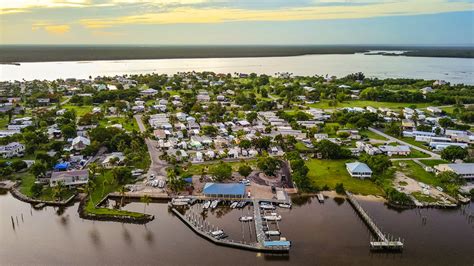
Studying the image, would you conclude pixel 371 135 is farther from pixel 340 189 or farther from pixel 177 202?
pixel 177 202

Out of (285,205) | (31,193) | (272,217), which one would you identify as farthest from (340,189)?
(31,193)

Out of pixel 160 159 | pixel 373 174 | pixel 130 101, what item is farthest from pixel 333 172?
pixel 130 101

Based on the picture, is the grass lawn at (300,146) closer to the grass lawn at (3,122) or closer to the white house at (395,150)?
the white house at (395,150)

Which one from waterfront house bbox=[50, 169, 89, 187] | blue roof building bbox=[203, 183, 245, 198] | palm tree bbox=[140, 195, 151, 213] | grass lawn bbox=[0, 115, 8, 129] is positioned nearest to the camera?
palm tree bbox=[140, 195, 151, 213]

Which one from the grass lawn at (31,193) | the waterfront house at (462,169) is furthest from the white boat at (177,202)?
the waterfront house at (462,169)

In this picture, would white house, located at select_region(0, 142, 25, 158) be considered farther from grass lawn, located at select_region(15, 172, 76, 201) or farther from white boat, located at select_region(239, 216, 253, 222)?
white boat, located at select_region(239, 216, 253, 222)

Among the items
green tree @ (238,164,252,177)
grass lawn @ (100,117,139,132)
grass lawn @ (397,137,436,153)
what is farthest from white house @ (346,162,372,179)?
grass lawn @ (100,117,139,132)
